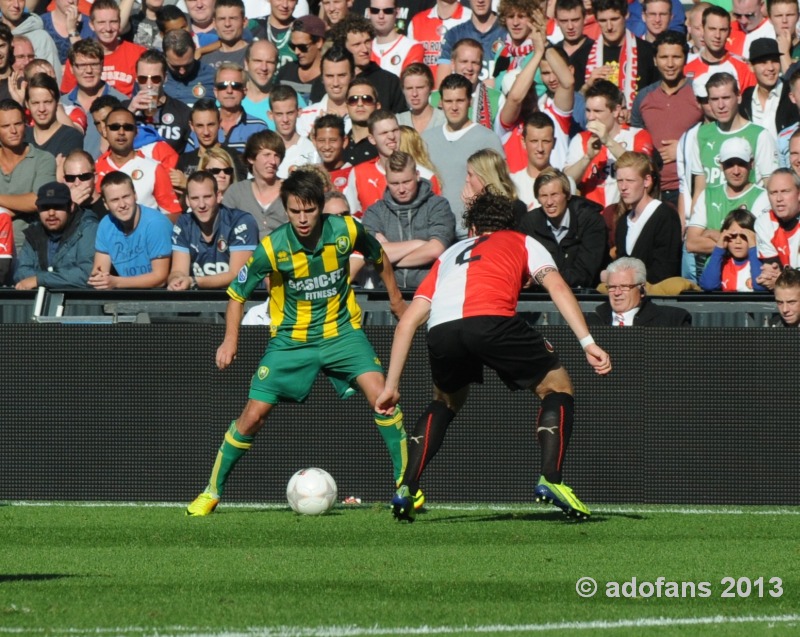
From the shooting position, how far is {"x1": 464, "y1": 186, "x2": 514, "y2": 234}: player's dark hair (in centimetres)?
985

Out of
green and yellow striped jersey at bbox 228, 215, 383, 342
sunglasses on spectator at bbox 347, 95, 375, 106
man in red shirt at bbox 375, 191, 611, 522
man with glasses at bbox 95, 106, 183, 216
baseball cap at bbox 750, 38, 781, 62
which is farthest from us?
sunglasses on spectator at bbox 347, 95, 375, 106

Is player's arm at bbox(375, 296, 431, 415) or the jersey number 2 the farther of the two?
the jersey number 2

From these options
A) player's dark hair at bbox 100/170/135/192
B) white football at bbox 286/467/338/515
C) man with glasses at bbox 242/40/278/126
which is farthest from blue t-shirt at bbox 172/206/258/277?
white football at bbox 286/467/338/515

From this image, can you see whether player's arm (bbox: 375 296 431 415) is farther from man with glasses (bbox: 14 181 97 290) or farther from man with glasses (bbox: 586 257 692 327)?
man with glasses (bbox: 14 181 97 290)

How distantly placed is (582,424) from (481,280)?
263 cm

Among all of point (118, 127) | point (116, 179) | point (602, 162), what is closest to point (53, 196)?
point (116, 179)

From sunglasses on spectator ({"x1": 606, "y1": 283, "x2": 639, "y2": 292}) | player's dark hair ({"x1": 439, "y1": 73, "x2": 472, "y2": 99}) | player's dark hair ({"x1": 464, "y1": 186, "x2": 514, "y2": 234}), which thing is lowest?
sunglasses on spectator ({"x1": 606, "y1": 283, "x2": 639, "y2": 292})

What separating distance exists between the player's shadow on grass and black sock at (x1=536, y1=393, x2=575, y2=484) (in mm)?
3049


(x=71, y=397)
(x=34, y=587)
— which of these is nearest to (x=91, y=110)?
(x=71, y=397)

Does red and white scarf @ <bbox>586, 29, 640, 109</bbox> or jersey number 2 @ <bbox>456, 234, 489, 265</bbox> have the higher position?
red and white scarf @ <bbox>586, 29, 640, 109</bbox>

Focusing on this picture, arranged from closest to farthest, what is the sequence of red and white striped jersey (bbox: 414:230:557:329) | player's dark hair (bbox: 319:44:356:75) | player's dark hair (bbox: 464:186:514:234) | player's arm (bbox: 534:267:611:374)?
1. player's arm (bbox: 534:267:611:374)
2. red and white striped jersey (bbox: 414:230:557:329)
3. player's dark hair (bbox: 464:186:514:234)
4. player's dark hair (bbox: 319:44:356:75)

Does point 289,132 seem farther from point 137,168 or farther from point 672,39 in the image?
point 672,39

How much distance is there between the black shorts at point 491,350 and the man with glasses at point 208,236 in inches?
146

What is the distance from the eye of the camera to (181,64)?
1606 centimetres
